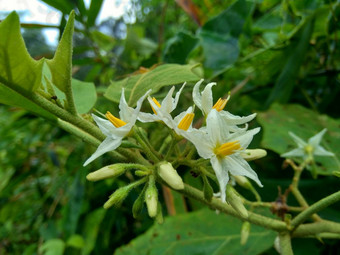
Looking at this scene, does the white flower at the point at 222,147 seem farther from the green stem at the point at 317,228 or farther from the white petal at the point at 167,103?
the green stem at the point at 317,228

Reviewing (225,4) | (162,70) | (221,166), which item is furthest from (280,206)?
(225,4)

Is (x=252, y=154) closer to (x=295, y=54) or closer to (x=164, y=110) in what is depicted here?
(x=164, y=110)

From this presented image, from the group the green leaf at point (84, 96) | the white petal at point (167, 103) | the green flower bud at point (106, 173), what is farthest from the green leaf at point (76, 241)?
the white petal at point (167, 103)

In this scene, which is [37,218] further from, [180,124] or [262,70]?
[180,124]

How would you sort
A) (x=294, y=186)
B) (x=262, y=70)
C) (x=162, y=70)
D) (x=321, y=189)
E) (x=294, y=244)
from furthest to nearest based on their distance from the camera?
(x=262, y=70), (x=321, y=189), (x=294, y=244), (x=294, y=186), (x=162, y=70)

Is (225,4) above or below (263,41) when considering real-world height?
above

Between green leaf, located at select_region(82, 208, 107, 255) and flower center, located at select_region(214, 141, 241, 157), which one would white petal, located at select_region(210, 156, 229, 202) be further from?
green leaf, located at select_region(82, 208, 107, 255)

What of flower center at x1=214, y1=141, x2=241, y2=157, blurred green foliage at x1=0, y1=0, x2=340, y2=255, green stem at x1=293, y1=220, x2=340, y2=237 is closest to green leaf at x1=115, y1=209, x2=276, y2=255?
blurred green foliage at x1=0, y1=0, x2=340, y2=255
